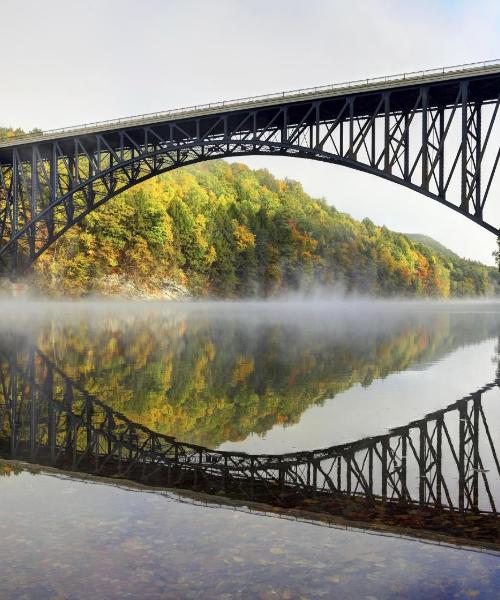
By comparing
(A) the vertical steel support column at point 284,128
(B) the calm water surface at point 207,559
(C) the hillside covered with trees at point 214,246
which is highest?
(C) the hillside covered with trees at point 214,246

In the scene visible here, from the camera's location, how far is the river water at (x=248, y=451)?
17.2 feet

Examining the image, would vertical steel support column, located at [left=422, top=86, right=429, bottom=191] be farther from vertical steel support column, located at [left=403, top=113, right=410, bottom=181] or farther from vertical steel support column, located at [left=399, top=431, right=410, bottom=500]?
vertical steel support column, located at [left=399, top=431, right=410, bottom=500]

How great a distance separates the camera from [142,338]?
96.8ft

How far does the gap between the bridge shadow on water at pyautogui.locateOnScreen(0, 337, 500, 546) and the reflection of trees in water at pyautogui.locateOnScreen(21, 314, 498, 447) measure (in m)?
1.00

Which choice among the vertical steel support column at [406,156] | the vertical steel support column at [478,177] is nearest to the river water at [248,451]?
the vertical steel support column at [478,177]

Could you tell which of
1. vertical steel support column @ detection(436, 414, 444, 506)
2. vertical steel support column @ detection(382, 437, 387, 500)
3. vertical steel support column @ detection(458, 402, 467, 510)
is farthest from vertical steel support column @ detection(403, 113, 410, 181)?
vertical steel support column @ detection(382, 437, 387, 500)

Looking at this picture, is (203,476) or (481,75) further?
(481,75)

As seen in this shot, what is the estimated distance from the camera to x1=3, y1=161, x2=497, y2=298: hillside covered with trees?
83.7 m

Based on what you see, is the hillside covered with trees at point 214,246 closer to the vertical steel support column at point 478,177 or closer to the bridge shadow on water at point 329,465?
the vertical steel support column at point 478,177

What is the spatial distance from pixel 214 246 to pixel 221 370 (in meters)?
85.5

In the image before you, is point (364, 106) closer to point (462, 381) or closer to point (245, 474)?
point (462, 381)

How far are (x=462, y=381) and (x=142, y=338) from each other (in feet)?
52.8

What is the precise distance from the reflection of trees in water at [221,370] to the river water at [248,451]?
0.19ft

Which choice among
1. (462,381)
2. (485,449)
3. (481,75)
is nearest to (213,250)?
(481,75)
